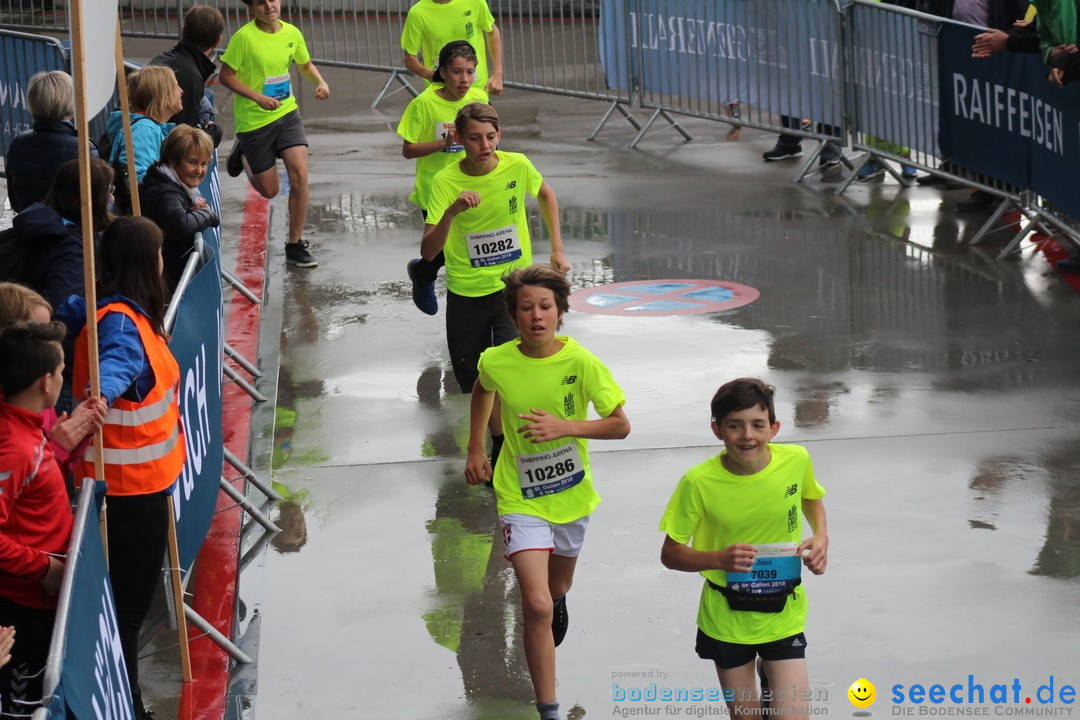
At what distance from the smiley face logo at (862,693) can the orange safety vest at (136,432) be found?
8.37 feet

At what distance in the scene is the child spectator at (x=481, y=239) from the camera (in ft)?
25.3

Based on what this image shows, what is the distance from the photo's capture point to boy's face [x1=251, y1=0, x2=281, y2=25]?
11625 mm

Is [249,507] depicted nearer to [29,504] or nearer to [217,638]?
[217,638]

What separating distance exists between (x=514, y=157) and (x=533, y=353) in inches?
91.9

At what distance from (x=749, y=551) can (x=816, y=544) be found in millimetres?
225

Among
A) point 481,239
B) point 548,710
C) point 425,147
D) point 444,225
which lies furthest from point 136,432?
point 425,147

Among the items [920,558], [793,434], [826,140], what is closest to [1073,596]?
[920,558]

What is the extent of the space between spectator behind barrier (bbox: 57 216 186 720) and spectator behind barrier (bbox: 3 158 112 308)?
1.01 metres

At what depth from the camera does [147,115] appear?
8711mm

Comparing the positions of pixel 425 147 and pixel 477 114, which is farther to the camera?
pixel 425 147

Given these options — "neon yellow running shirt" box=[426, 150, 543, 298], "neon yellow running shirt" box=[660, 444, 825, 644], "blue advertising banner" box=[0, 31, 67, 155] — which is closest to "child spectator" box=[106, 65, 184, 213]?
"neon yellow running shirt" box=[426, 150, 543, 298]

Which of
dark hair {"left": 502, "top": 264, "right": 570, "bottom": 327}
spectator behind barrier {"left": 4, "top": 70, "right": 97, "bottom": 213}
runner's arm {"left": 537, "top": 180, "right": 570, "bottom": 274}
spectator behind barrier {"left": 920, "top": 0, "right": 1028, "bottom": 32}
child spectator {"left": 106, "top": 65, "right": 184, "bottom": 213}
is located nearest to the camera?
dark hair {"left": 502, "top": 264, "right": 570, "bottom": 327}

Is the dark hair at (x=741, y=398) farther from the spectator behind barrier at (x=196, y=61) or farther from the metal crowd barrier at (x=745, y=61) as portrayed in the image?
the metal crowd barrier at (x=745, y=61)

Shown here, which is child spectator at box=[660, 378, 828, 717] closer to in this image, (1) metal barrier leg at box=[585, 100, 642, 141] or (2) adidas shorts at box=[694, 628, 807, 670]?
(2) adidas shorts at box=[694, 628, 807, 670]
